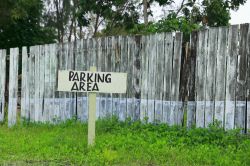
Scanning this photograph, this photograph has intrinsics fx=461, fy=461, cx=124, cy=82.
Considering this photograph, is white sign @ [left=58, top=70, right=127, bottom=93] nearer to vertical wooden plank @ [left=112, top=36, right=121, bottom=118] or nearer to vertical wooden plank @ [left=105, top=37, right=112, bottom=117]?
vertical wooden plank @ [left=112, top=36, right=121, bottom=118]

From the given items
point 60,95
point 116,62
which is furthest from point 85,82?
point 60,95

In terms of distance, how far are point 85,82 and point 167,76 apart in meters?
1.66

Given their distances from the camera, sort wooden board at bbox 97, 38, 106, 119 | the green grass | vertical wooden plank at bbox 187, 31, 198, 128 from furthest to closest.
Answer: wooden board at bbox 97, 38, 106, 119, vertical wooden plank at bbox 187, 31, 198, 128, the green grass

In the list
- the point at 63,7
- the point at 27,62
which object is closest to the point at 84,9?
the point at 27,62

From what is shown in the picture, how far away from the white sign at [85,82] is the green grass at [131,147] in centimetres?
85

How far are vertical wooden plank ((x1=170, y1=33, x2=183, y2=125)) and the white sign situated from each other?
44.5 inches

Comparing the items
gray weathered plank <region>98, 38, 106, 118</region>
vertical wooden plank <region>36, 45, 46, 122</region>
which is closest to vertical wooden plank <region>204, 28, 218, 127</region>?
gray weathered plank <region>98, 38, 106, 118</region>

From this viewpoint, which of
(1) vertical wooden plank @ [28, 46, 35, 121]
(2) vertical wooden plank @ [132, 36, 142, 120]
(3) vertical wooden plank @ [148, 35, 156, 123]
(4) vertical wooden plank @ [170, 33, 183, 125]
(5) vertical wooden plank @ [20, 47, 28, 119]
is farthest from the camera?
(5) vertical wooden plank @ [20, 47, 28, 119]

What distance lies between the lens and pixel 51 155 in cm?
675

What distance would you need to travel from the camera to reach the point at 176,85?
8023 mm

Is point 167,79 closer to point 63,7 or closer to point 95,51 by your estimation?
point 95,51

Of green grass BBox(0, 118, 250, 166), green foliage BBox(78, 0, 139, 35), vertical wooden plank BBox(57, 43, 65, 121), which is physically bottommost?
green grass BBox(0, 118, 250, 166)

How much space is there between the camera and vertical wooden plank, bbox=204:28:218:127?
297 inches

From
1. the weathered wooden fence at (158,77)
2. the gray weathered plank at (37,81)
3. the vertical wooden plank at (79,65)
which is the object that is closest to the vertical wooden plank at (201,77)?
the weathered wooden fence at (158,77)
